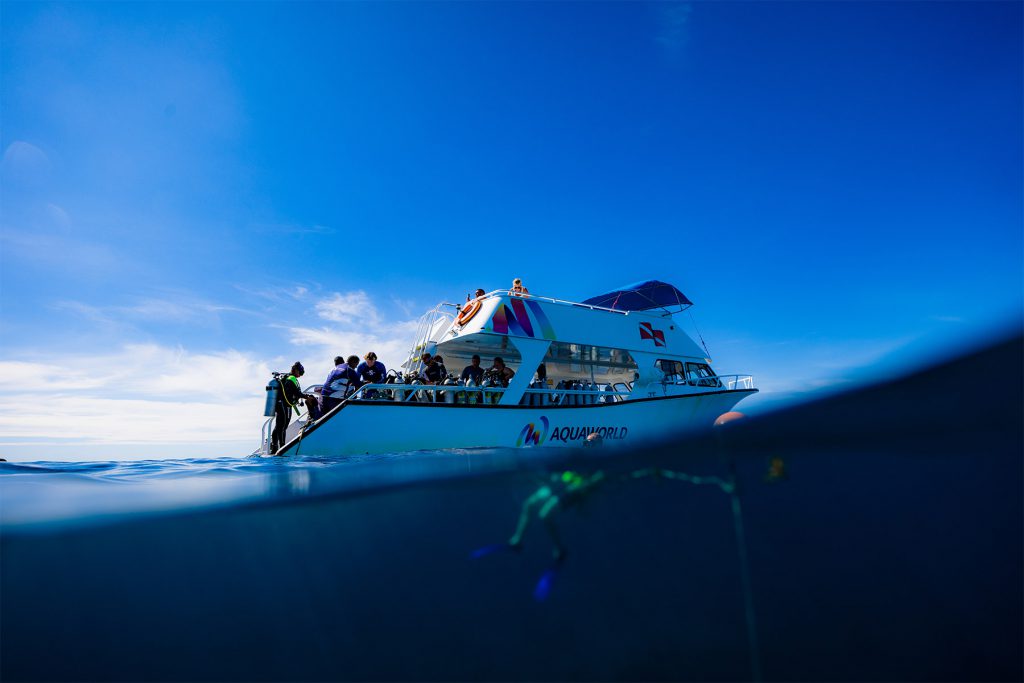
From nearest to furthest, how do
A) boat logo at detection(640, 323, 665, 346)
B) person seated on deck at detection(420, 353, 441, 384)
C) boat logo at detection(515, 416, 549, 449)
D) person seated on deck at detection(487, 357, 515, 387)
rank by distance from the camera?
person seated on deck at detection(420, 353, 441, 384) → boat logo at detection(515, 416, 549, 449) → person seated on deck at detection(487, 357, 515, 387) → boat logo at detection(640, 323, 665, 346)

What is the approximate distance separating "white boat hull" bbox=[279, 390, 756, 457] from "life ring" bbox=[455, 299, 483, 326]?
9.50 ft

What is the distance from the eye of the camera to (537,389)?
39.2ft

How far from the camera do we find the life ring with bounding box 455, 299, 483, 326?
12664mm

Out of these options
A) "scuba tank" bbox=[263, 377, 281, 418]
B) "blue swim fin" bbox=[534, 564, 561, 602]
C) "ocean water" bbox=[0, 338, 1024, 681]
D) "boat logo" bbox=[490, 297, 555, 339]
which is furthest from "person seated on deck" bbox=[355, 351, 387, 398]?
"blue swim fin" bbox=[534, 564, 561, 602]

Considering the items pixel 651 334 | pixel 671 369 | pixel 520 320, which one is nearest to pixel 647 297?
pixel 651 334

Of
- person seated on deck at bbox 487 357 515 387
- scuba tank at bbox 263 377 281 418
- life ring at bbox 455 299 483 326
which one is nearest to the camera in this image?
scuba tank at bbox 263 377 281 418

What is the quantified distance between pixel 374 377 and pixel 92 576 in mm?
6336

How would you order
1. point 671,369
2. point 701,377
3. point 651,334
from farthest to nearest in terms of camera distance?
point 701,377
point 671,369
point 651,334

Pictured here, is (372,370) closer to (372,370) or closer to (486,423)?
(372,370)

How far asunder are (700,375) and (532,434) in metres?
7.04

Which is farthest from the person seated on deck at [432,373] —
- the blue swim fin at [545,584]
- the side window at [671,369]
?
the blue swim fin at [545,584]

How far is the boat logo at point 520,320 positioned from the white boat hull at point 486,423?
2.01m

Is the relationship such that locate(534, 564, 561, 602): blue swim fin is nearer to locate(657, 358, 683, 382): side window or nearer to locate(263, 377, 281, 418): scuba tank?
locate(263, 377, 281, 418): scuba tank

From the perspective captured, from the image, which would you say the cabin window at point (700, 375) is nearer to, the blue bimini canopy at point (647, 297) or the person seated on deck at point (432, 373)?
the blue bimini canopy at point (647, 297)
